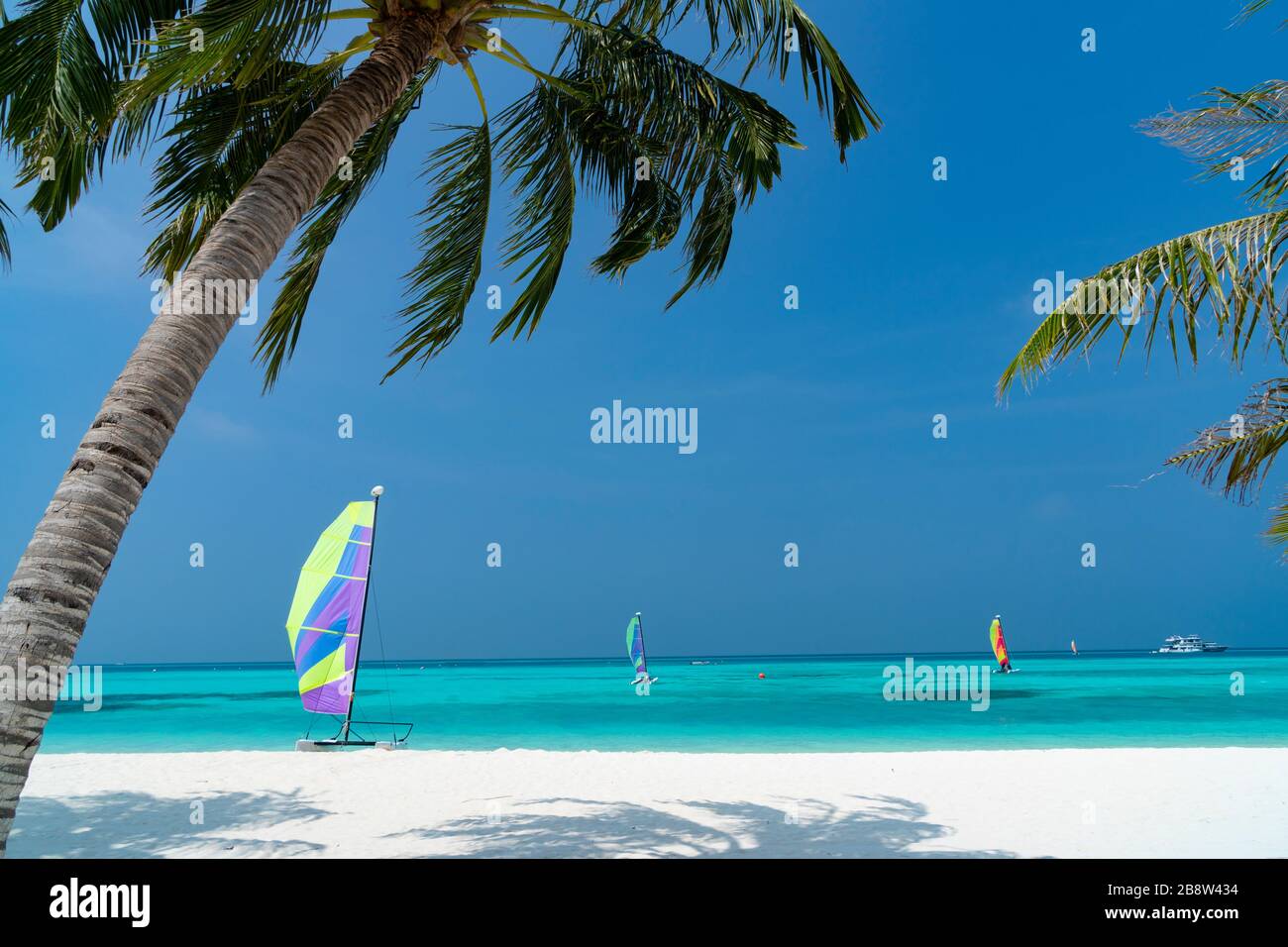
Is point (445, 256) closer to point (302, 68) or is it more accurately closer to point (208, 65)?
point (302, 68)

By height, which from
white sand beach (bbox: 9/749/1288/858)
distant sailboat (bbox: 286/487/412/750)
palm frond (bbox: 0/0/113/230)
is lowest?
white sand beach (bbox: 9/749/1288/858)

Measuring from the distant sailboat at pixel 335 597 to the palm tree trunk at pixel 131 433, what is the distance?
8301 millimetres

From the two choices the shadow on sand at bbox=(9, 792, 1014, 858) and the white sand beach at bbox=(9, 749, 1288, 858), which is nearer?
the shadow on sand at bbox=(9, 792, 1014, 858)

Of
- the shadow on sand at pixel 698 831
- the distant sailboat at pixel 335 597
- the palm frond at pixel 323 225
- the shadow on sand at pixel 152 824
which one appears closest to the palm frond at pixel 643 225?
the palm frond at pixel 323 225

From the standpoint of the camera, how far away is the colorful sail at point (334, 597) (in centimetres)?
1238

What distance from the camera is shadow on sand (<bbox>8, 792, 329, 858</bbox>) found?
712cm

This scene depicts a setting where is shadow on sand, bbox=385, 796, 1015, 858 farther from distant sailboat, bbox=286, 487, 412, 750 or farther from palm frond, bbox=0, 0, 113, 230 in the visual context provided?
palm frond, bbox=0, 0, 113, 230

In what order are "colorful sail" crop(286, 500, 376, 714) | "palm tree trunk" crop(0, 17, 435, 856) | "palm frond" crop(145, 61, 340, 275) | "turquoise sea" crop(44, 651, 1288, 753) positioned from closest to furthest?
"palm tree trunk" crop(0, 17, 435, 856), "palm frond" crop(145, 61, 340, 275), "colorful sail" crop(286, 500, 376, 714), "turquoise sea" crop(44, 651, 1288, 753)

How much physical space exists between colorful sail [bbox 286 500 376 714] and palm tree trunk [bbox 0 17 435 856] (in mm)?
8614

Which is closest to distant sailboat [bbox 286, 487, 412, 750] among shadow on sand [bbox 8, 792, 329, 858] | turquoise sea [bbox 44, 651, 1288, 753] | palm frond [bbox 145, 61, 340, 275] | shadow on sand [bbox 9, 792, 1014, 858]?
shadow on sand [bbox 8, 792, 329, 858]

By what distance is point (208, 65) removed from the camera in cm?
400
